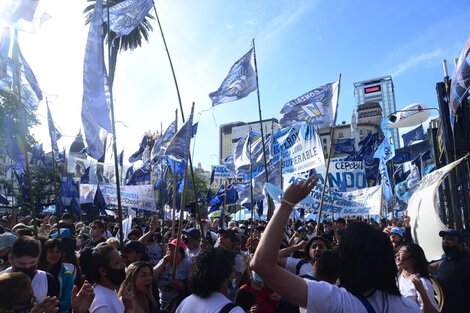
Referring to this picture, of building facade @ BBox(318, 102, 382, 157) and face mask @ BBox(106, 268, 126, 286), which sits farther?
building facade @ BBox(318, 102, 382, 157)

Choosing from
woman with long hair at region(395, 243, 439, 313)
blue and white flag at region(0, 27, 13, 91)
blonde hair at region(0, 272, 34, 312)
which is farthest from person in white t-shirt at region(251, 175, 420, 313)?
blue and white flag at region(0, 27, 13, 91)

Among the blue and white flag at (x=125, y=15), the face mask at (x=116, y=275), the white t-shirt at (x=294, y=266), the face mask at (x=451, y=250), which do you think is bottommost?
the white t-shirt at (x=294, y=266)

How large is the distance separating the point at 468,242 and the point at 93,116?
6.33m

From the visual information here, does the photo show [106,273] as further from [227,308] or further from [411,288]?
[411,288]

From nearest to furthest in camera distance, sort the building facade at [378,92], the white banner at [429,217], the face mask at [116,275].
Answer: the face mask at [116,275] → the white banner at [429,217] → the building facade at [378,92]

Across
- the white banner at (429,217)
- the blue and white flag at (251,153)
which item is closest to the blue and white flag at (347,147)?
the blue and white flag at (251,153)

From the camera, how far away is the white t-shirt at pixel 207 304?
8.82 ft

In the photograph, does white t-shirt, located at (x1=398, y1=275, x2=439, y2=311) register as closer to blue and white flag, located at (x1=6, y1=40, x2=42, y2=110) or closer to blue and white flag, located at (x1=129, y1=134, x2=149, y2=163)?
blue and white flag, located at (x1=6, y1=40, x2=42, y2=110)

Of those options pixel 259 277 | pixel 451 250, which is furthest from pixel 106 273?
pixel 451 250

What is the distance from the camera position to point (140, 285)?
3.78 metres

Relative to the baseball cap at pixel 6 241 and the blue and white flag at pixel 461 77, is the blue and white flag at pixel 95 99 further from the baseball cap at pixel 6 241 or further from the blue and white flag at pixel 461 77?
the blue and white flag at pixel 461 77

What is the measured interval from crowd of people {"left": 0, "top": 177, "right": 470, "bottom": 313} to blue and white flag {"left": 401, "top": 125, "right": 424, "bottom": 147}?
13231 mm

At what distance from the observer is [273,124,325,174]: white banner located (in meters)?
9.94

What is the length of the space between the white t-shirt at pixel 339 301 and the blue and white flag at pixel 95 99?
4.84 m
